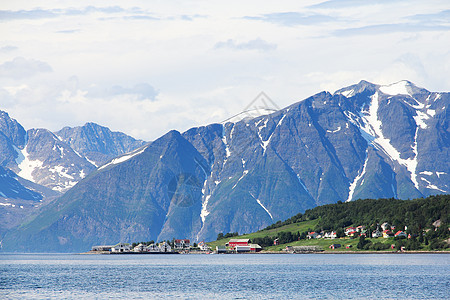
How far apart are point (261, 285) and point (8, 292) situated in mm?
49841

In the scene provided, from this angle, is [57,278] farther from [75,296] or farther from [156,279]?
[75,296]

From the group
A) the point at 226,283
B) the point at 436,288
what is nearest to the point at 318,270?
the point at 226,283

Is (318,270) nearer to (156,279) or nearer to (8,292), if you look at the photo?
(156,279)

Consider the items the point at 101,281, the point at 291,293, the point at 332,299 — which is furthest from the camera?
the point at 101,281

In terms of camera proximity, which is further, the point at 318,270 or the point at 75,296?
the point at 318,270

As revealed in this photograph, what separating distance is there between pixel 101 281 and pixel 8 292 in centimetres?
2947

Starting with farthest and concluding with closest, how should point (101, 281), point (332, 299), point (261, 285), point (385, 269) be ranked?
point (385, 269), point (101, 281), point (261, 285), point (332, 299)

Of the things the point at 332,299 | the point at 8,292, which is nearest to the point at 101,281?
the point at 8,292

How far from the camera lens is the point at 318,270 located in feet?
606

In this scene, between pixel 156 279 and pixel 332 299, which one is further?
pixel 156 279

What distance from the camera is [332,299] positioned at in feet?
377

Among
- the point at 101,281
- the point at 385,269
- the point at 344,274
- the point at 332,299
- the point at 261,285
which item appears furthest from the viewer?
the point at 385,269

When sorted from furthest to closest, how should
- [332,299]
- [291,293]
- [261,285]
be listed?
[261,285]
[291,293]
[332,299]

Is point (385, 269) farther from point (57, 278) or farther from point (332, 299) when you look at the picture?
point (57, 278)
